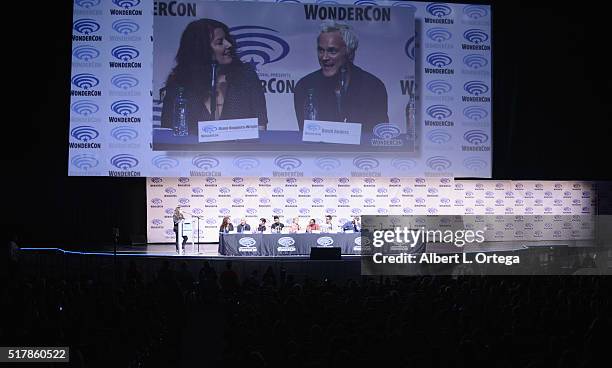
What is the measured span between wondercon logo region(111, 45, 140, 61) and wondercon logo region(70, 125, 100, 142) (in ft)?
6.87

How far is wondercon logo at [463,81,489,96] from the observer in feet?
65.1

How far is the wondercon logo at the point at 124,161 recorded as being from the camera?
59.6 feet

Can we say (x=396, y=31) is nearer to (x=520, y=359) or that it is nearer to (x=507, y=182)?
(x=507, y=182)

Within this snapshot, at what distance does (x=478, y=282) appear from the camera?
9.88 meters

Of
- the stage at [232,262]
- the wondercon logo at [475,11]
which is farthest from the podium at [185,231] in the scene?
the wondercon logo at [475,11]

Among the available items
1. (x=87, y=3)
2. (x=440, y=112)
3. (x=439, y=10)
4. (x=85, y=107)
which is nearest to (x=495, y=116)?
(x=440, y=112)

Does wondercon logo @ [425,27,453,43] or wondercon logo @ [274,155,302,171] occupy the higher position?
wondercon logo @ [425,27,453,43]

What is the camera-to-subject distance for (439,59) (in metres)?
19.7

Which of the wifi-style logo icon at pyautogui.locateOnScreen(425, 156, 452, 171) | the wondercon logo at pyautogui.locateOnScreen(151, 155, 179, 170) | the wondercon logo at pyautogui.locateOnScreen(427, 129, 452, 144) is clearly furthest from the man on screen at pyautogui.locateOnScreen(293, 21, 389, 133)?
the wondercon logo at pyautogui.locateOnScreen(151, 155, 179, 170)

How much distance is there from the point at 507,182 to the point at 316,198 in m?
6.62

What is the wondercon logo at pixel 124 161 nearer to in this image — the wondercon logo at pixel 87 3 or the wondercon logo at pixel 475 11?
the wondercon logo at pixel 87 3

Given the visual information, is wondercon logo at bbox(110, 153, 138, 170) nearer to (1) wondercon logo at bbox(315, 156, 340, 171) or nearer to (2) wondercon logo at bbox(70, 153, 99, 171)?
(2) wondercon logo at bbox(70, 153, 99, 171)

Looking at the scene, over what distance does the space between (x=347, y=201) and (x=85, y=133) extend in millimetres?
7895

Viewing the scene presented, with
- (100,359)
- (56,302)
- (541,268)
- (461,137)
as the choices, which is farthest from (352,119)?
(100,359)
